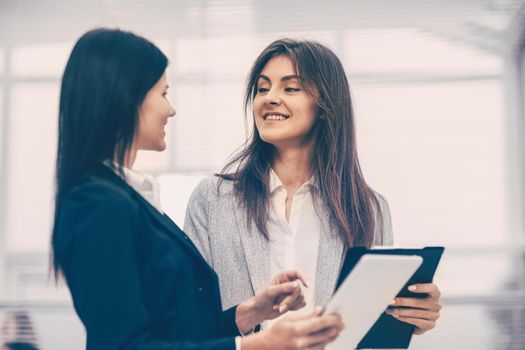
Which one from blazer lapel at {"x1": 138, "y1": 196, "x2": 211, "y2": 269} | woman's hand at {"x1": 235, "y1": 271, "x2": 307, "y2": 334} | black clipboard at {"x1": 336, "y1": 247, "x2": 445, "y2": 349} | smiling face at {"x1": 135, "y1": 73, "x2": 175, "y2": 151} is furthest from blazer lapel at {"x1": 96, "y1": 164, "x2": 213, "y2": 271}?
black clipboard at {"x1": 336, "y1": 247, "x2": 445, "y2": 349}

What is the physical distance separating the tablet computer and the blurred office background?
183 centimetres

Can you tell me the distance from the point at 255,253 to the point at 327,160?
346 millimetres

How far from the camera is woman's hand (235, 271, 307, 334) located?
1.33 meters

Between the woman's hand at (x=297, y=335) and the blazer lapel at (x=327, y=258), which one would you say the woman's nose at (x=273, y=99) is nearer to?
the blazer lapel at (x=327, y=258)

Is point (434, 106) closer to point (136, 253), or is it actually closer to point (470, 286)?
point (470, 286)

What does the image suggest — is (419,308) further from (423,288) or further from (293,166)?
(293,166)

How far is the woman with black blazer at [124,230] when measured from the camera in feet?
3.31

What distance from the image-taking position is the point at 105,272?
1.00 meters

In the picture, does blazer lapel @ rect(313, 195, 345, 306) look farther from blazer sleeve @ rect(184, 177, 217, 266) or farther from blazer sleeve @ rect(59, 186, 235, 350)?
blazer sleeve @ rect(59, 186, 235, 350)

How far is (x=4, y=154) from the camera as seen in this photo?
322 cm

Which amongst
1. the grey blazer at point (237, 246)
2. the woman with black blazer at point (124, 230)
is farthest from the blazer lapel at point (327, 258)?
the woman with black blazer at point (124, 230)

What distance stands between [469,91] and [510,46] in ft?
1.00

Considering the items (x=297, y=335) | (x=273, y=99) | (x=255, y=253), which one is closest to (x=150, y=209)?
(x=297, y=335)

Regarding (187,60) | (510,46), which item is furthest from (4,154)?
(510,46)
